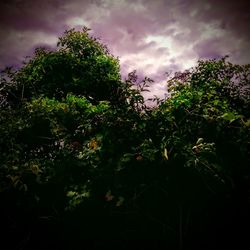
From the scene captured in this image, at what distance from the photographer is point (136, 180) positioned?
5.50 meters

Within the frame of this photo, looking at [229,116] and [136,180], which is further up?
[229,116]

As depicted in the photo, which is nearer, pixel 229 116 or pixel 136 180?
pixel 229 116

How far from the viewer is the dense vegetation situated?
5.29 metres

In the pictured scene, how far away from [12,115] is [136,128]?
3.94 m

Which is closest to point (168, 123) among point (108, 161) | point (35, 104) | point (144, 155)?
point (144, 155)

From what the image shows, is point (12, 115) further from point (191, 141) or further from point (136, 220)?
point (191, 141)

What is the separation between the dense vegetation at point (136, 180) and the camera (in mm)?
5285

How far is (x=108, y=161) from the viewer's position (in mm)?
5418

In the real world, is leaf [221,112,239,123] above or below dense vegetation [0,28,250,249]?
above

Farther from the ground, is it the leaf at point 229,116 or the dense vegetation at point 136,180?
the leaf at point 229,116

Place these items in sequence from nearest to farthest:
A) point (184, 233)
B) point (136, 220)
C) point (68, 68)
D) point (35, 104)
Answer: point (184, 233)
point (136, 220)
point (35, 104)
point (68, 68)

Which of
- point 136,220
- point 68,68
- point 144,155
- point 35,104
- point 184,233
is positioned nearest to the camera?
point 144,155

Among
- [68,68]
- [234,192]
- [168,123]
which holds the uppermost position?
[68,68]

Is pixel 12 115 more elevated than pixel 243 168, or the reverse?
pixel 12 115
